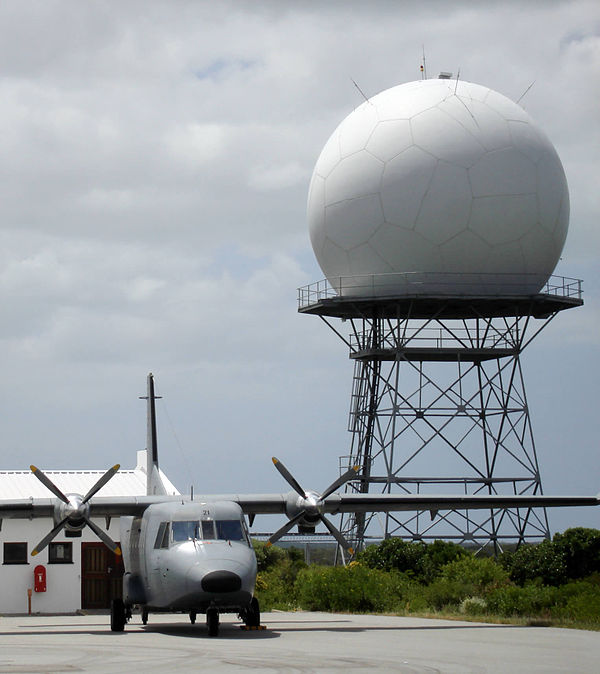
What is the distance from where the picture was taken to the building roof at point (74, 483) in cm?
4172

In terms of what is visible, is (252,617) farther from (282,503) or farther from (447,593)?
(447,593)

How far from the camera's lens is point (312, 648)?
18969 mm

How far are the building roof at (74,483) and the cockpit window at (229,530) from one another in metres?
19.1

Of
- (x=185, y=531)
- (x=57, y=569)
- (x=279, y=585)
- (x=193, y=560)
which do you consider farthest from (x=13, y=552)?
(x=193, y=560)

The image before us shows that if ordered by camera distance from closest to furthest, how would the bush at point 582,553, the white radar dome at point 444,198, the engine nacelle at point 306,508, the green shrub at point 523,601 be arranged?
the engine nacelle at point 306,508, the green shrub at point 523,601, the bush at point 582,553, the white radar dome at point 444,198

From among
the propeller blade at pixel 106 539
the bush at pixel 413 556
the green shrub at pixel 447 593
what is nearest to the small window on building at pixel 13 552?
the bush at pixel 413 556

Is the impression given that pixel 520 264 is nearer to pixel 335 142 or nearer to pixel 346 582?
pixel 335 142

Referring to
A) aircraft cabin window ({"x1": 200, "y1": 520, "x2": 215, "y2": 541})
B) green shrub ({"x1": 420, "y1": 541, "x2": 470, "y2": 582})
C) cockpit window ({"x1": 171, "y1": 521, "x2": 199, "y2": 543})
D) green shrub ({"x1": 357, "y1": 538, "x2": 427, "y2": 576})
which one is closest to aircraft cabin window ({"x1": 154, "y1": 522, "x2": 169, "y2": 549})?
cockpit window ({"x1": 171, "y1": 521, "x2": 199, "y2": 543})

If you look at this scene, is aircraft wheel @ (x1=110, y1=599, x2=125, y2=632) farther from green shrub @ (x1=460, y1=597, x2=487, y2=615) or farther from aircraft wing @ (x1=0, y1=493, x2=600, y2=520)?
green shrub @ (x1=460, y1=597, x2=487, y2=615)

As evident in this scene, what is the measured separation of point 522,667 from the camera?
15.6 metres

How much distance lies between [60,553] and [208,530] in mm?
17255

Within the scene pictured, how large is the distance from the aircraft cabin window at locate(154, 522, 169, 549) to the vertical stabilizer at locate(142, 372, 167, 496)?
511 centimetres

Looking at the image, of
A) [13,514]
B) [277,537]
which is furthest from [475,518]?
[13,514]

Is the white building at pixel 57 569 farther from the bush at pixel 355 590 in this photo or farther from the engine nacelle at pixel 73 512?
the engine nacelle at pixel 73 512
